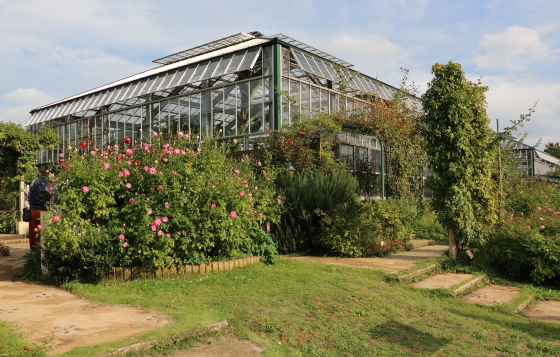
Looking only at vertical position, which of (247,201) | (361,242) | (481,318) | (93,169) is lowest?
(481,318)

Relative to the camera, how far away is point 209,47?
67.9ft

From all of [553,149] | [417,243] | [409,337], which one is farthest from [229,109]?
[553,149]

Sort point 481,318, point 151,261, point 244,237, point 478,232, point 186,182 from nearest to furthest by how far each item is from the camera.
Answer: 1. point 481,318
2. point 151,261
3. point 186,182
4. point 244,237
5. point 478,232

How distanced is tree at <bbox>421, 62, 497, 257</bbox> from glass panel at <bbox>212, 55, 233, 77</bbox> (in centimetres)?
1000

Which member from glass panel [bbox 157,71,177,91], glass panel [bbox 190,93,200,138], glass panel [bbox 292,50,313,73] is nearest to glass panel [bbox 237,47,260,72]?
glass panel [bbox 292,50,313,73]

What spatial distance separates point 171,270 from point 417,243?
21.6ft

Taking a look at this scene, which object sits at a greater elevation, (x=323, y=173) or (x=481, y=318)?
(x=323, y=173)

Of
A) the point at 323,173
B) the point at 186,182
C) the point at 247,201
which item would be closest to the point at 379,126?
the point at 323,173

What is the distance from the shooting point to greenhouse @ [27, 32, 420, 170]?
15695 mm

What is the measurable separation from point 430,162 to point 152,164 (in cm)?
519

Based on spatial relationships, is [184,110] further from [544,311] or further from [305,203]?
[544,311]

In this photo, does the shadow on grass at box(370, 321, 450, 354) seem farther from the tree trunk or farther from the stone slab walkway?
the tree trunk

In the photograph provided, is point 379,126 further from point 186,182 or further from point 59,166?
point 59,166

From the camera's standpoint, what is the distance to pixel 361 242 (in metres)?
9.00
